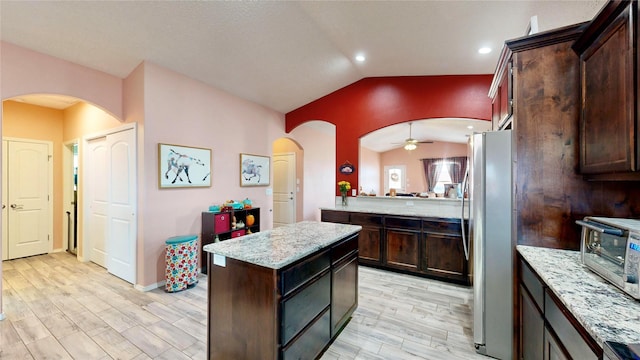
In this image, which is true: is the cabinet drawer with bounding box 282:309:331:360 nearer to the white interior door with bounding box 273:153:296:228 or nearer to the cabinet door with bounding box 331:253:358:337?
the cabinet door with bounding box 331:253:358:337

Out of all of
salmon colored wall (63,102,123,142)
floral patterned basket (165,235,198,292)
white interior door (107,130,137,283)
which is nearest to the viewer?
floral patterned basket (165,235,198,292)

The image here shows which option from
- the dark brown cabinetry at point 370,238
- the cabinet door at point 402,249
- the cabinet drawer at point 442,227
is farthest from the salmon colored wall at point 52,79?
the cabinet drawer at point 442,227

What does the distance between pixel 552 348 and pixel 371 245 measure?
8.79ft

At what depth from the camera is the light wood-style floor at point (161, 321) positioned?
80.8 inches

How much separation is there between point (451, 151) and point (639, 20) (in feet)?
29.0

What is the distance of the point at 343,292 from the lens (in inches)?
89.0

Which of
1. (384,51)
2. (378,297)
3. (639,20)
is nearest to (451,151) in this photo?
(384,51)

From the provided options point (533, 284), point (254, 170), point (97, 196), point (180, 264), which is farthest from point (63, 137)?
point (533, 284)

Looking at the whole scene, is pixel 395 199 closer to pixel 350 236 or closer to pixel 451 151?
pixel 350 236

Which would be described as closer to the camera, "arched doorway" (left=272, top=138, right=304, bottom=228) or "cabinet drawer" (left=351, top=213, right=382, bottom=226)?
"cabinet drawer" (left=351, top=213, right=382, bottom=226)

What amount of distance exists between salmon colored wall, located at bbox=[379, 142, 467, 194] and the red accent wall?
5.83m

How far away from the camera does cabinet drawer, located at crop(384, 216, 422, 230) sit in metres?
3.56

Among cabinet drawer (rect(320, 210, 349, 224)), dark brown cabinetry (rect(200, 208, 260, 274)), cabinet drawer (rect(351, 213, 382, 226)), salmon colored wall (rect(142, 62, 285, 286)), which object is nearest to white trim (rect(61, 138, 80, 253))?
salmon colored wall (rect(142, 62, 285, 286))

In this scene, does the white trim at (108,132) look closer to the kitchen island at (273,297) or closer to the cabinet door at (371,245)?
the kitchen island at (273,297)
